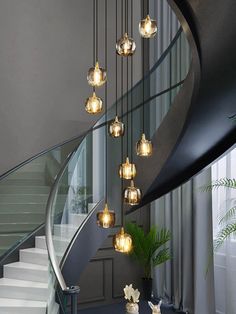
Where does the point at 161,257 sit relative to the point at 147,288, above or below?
above

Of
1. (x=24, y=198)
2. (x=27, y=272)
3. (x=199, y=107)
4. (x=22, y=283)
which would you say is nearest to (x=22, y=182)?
(x=24, y=198)

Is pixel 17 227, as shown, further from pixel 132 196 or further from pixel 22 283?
pixel 132 196

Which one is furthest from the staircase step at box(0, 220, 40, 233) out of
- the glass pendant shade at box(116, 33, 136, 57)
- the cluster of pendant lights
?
the glass pendant shade at box(116, 33, 136, 57)

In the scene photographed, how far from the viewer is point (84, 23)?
867cm

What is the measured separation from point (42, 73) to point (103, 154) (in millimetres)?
2884

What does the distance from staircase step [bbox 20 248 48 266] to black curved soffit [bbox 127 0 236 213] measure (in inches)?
62.3

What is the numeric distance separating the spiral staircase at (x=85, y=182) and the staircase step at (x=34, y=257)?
0.01m

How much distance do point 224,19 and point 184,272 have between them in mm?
5348

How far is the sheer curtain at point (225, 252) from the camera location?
262 inches

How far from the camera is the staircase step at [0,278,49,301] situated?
5.17 m

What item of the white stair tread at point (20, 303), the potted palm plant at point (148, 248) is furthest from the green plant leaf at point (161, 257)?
the white stair tread at point (20, 303)

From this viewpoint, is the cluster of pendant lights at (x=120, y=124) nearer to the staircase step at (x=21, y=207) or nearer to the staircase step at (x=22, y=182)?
the staircase step at (x=21, y=207)

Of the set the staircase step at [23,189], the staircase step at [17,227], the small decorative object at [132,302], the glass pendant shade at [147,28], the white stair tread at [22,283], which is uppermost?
the glass pendant shade at [147,28]

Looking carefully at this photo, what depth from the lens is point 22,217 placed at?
6031mm
